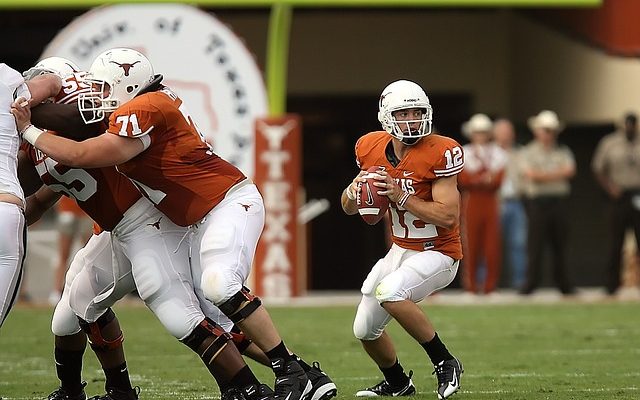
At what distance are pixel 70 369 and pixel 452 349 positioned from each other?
3.07m

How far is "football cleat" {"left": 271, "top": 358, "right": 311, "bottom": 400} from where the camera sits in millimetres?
5957

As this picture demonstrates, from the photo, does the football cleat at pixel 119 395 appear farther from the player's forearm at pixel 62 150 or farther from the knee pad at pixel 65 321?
the player's forearm at pixel 62 150

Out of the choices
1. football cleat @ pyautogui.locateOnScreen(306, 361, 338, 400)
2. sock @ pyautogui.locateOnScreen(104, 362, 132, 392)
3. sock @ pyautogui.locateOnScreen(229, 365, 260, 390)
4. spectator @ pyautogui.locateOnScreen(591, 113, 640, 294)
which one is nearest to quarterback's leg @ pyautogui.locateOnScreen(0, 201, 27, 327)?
sock @ pyautogui.locateOnScreen(104, 362, 132, 392)

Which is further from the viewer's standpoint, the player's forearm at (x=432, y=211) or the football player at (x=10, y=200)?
the player's forearm at (x=432, y=211)

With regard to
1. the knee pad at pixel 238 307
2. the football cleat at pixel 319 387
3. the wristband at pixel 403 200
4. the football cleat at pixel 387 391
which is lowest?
the football cleat at pixel 387 391

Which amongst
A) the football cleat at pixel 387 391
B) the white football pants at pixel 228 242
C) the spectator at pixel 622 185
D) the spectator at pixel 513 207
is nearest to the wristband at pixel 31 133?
the white football pants at pixel 228 242

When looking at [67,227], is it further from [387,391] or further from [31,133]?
[31,133]

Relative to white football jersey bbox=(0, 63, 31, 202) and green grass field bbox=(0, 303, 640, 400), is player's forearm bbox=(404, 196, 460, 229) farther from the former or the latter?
white football jersey bbox=(0, 63, 31, 202)

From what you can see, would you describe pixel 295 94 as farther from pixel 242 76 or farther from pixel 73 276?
pixel 73 276

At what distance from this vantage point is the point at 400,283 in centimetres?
644

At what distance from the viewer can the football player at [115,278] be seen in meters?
5.97

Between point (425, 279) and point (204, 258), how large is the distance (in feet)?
3.59

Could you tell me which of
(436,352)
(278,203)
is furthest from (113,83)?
(278,203)

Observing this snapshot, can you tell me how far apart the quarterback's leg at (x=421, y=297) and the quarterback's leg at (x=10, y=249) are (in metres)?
1.63
